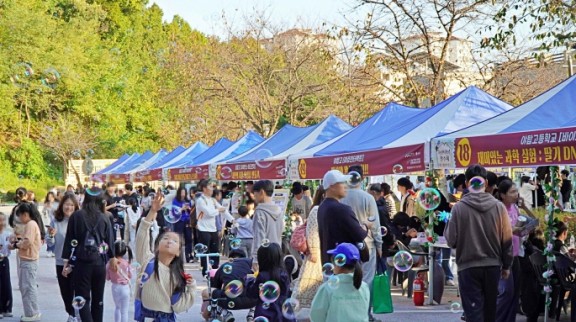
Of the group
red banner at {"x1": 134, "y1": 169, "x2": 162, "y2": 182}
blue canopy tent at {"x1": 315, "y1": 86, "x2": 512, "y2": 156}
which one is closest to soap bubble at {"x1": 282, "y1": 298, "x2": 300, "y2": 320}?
blue canopy tent at {"x1": 315, "y1": 86, "x2": 512, "y2": 156}

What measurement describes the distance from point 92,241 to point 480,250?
12.5ft

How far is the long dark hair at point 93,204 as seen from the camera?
955cm

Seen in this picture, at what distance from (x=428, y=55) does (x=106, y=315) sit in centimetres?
1550

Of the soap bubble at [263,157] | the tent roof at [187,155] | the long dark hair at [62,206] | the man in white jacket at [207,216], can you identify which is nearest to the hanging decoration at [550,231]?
the long dark hair at [62,206]

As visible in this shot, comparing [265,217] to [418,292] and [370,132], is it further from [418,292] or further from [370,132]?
[370,132]

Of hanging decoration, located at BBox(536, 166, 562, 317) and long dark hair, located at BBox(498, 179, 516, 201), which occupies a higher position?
long dark hair, located at BBox(498, 179, 516, 201)

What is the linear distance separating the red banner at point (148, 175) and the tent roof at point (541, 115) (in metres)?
22.5

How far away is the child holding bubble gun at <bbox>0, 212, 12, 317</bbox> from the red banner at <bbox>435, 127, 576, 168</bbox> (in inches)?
230

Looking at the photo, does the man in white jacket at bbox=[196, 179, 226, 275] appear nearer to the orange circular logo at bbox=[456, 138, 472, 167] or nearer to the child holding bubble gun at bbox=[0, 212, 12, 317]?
the child holding bubble gun at bbox=[0, 212, 12, 317]

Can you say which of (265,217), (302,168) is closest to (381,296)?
(265,217)

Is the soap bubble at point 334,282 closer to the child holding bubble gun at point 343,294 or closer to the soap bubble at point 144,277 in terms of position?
the child holding bubble gun at point 343,294

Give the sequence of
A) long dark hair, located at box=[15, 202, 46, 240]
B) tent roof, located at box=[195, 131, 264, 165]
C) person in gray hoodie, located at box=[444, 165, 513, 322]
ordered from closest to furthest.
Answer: person in gray hoodie, located at box=[444, 165, 513, 322]
long dark hair, located at box=[15, 202, 46, 240]
tent roof, located at box=[195, 131, 264, 165]

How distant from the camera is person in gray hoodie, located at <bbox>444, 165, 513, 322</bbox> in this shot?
8227mm

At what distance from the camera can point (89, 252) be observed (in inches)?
368
